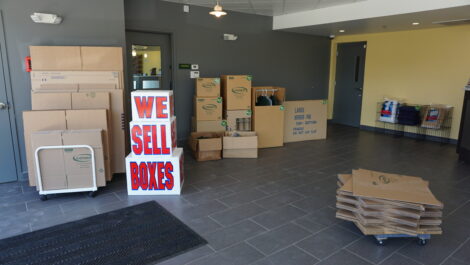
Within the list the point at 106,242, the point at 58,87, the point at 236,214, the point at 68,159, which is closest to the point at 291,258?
the point at 236,214

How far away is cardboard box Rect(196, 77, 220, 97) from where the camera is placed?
18.7 ft

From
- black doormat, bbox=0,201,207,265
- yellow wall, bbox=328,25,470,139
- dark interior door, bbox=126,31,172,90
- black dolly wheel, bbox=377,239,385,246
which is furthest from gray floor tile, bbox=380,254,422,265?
yellow wall, bbox=328,25,470,139

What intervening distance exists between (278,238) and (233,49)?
4.75 metres

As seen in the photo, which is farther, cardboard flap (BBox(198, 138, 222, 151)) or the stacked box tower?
cardboard flap (BBox(198, 138, 222, 151))

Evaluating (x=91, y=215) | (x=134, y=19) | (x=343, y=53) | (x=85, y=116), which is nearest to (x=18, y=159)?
(x=85, y=116)

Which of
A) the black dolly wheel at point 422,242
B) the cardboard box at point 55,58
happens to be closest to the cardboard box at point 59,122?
the cardboard box at point 55,58

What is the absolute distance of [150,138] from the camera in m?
3.63

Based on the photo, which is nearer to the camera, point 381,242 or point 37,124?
point 381,242

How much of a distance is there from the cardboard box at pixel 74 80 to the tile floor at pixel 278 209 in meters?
1.26

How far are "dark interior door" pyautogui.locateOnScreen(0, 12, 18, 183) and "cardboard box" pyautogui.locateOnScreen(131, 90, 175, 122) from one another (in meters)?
1.74

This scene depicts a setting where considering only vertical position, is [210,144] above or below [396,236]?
above

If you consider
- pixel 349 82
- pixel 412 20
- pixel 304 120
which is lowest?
pixel 304 120

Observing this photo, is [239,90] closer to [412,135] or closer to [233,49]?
[233,49]

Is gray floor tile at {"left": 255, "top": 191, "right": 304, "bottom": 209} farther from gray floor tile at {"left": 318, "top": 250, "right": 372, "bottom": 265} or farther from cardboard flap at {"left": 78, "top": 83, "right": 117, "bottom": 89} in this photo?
cardboard flap at {"left": 78, "top": 83, "right": 117, "bottom": 89}
